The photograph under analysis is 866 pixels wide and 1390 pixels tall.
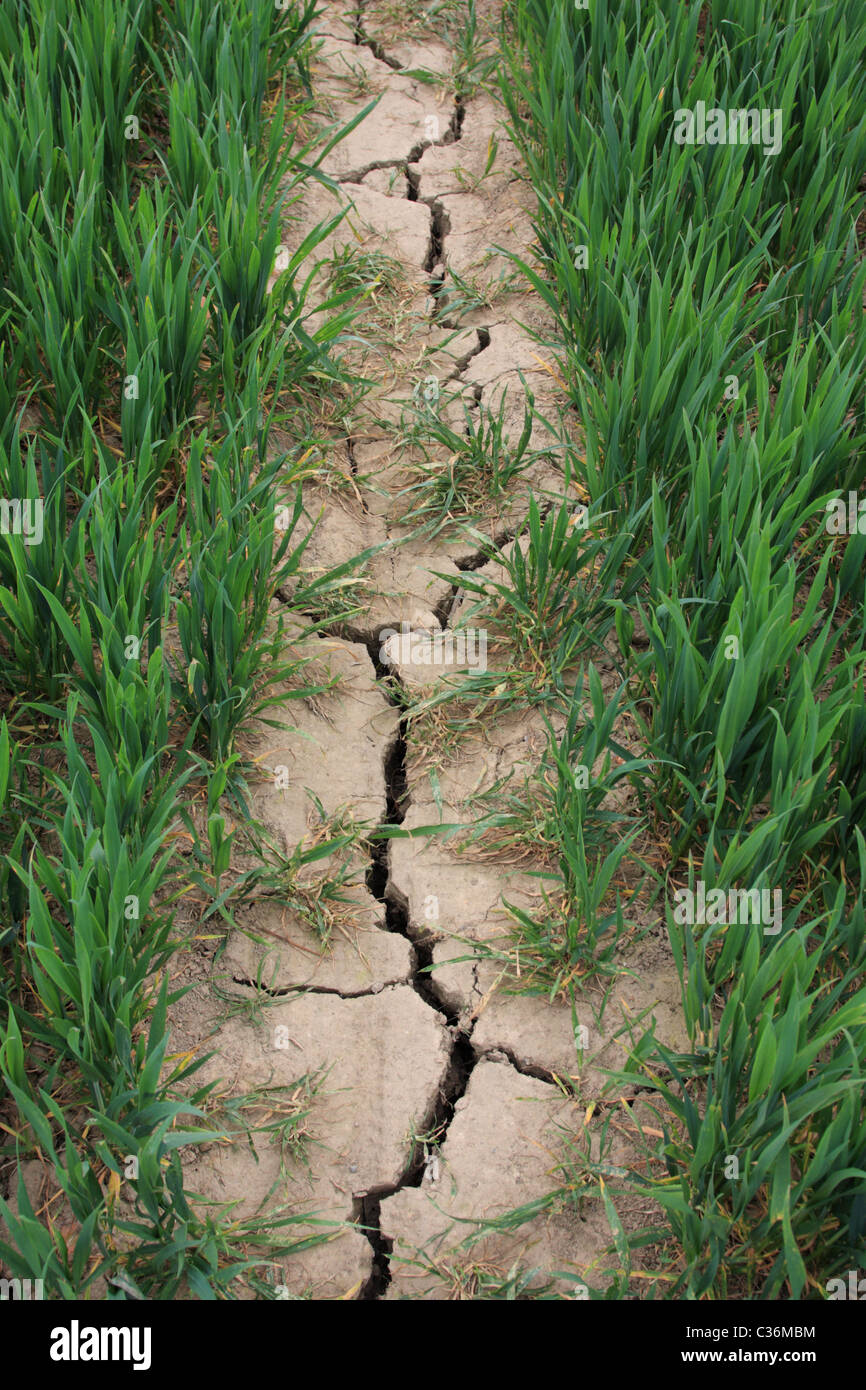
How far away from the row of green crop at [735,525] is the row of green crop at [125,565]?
63cm

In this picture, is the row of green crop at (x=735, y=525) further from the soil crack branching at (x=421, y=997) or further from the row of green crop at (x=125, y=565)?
the row of green crop at (x=125, y=565)

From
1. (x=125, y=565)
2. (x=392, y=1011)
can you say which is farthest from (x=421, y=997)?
(x=125, y=565)

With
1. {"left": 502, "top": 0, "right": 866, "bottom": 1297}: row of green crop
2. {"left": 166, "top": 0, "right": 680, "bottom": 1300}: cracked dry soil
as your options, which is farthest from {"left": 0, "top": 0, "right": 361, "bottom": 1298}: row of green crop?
{"left": 502, "top": 0, "right": 866, "bottom": 1297}: row of green crop

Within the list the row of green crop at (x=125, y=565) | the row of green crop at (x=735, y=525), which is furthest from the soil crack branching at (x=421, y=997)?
the row of green crop at (x=735, y=525)

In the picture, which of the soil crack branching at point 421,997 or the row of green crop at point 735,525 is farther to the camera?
the soil crack branching at point 421,997

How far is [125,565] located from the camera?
1946mm

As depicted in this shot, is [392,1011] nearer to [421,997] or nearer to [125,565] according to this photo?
[421,997]

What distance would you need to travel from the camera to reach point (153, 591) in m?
2.02

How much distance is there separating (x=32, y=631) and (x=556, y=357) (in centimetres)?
154

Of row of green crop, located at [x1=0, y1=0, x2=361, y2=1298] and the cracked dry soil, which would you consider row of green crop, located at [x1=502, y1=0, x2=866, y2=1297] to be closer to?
the cracked dry soil

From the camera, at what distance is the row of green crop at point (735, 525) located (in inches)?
60.4

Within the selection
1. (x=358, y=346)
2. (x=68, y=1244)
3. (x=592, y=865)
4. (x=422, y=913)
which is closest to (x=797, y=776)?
(x=592, y=865)
